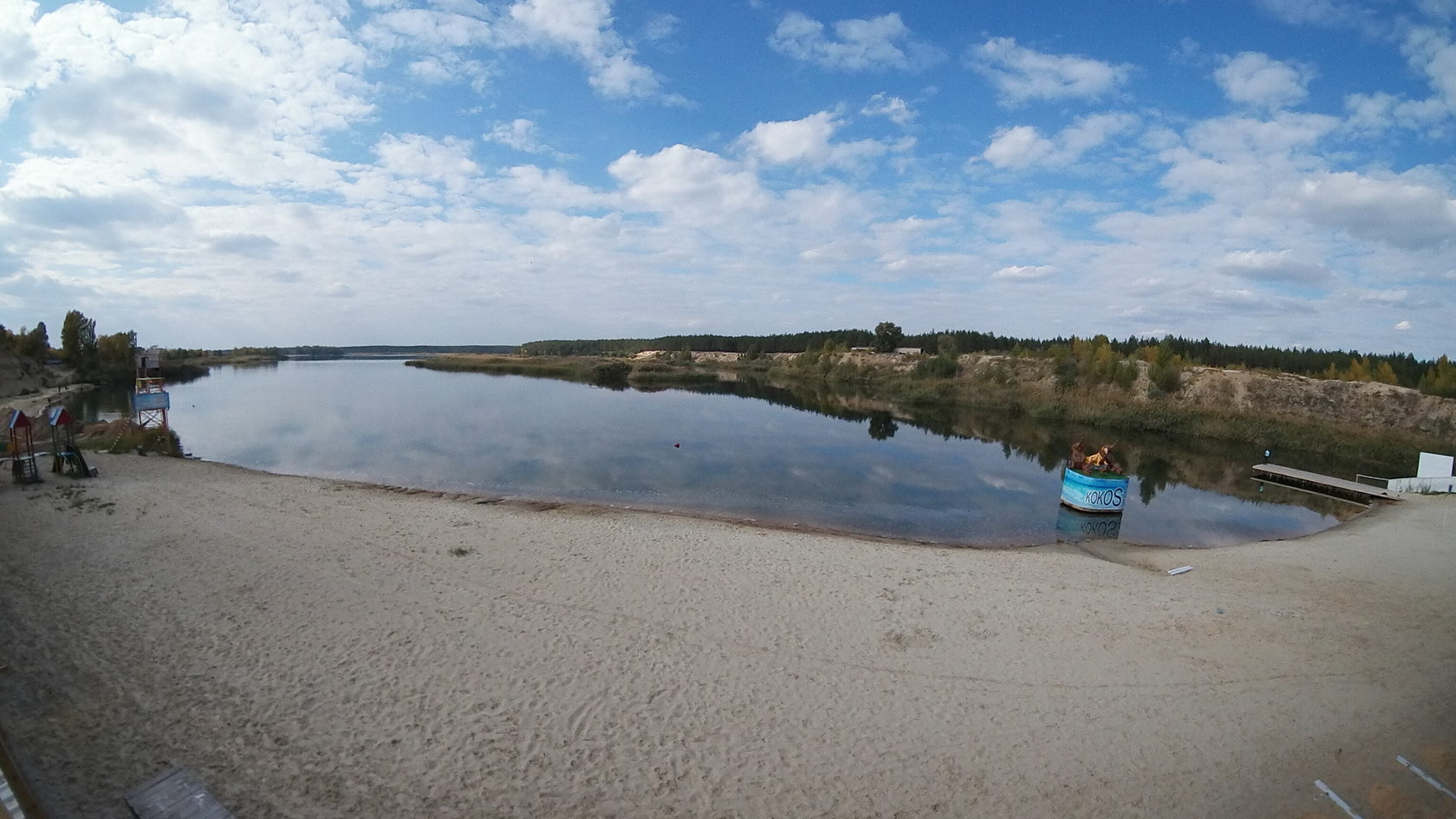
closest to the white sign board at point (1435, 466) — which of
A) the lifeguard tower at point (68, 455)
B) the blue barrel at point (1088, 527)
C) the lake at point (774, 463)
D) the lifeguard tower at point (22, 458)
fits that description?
the lake at point (774, 463)

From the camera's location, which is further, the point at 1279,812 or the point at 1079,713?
the point at 1079,713

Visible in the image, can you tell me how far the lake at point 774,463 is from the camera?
1614cm

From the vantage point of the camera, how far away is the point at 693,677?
6551mm

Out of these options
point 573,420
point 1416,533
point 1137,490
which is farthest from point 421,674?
point 573,420

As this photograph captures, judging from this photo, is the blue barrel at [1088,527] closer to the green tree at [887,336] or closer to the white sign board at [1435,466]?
the white sign board at [1435,466]

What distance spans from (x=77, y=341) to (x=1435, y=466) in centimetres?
8477

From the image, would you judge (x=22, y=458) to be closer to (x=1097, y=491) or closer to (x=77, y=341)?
(x=1097, y=491)

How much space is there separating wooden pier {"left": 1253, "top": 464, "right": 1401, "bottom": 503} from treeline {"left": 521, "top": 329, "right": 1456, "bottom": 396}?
18053 millimetres

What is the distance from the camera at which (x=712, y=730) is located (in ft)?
18.5

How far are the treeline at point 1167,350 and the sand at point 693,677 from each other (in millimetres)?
38583

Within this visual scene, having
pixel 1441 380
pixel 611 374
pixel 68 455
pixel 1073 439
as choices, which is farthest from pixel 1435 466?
pixel 611 374

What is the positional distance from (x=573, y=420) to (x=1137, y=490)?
985 inches

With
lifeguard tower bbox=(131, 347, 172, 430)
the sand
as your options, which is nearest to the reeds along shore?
the sand

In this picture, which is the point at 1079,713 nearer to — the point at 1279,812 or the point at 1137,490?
the point at 1279,812
